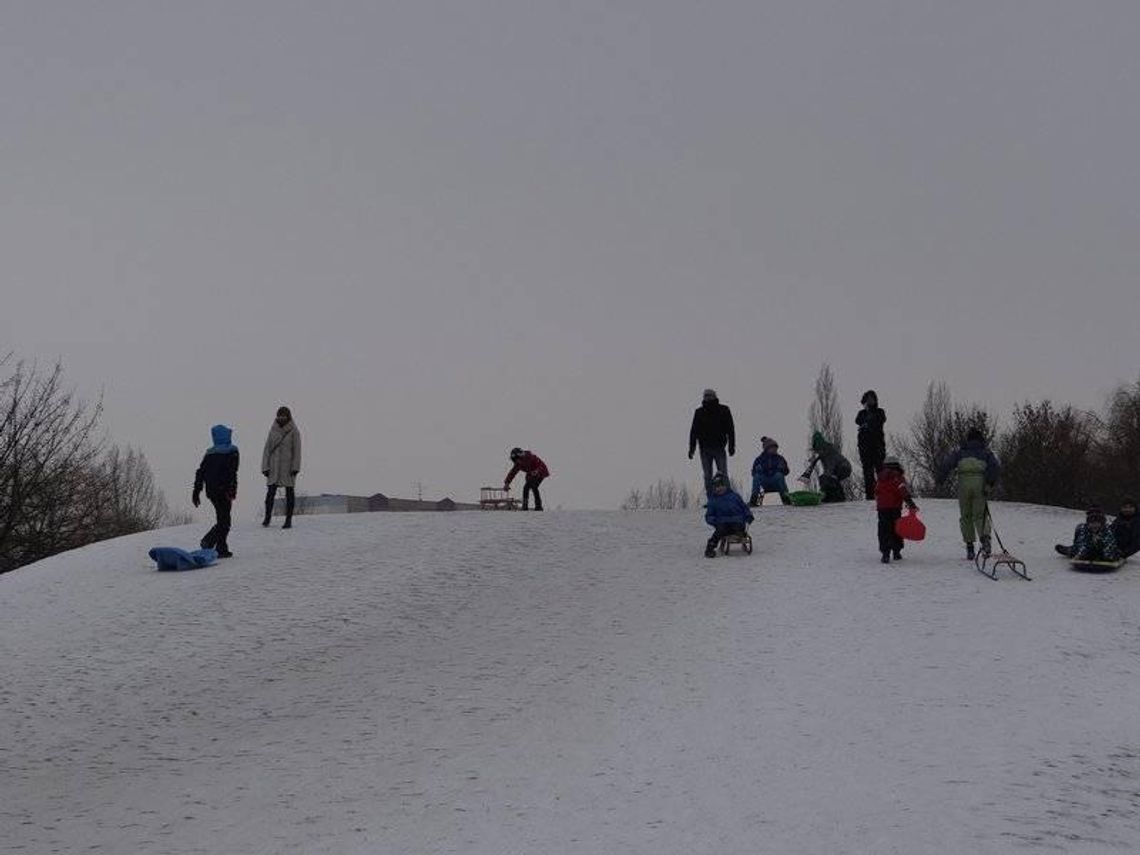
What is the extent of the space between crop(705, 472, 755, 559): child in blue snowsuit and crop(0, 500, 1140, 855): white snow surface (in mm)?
453

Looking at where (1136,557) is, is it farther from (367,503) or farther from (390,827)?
(367,503)

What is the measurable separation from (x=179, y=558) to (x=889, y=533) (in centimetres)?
1084

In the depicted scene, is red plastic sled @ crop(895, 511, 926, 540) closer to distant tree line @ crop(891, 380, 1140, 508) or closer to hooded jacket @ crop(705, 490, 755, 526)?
hooded jacket @ crop(705, 490, 755, 526)

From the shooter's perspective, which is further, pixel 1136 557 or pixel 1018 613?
pixel 1136 557

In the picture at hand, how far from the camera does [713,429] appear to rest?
914 inches

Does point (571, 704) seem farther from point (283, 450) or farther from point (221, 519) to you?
point (283, 450)

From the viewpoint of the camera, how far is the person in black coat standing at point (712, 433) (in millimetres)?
23125

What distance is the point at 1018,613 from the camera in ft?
49.2

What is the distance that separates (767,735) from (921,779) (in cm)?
157

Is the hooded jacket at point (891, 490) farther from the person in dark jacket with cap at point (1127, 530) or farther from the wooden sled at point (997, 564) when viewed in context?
the person in dark jacket with cap at point (1127, 530)

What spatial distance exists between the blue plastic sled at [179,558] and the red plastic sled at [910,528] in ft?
34.8

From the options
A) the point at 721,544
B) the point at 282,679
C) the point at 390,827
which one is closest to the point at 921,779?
the point at 390,827

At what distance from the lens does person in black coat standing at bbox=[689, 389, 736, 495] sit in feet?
75.9

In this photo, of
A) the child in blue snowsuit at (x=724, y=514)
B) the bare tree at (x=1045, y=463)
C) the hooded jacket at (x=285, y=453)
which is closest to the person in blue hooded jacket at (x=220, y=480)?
the hooded jacket at (x=285, y=453)
